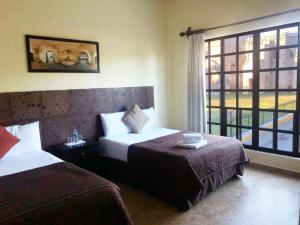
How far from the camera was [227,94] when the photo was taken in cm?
411

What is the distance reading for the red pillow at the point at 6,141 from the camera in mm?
2623

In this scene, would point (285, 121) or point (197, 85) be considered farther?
point (197, 85)

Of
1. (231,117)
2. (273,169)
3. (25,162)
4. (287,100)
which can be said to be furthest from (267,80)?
(25,162)

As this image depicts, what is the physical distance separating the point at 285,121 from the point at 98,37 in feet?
10.2

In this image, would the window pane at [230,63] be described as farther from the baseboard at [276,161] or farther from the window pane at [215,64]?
the baseboard at [276,161]

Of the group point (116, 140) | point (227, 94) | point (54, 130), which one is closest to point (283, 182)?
point (227, 94)

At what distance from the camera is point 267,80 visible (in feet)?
11.9

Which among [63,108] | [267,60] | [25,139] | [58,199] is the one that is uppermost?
[267,60]

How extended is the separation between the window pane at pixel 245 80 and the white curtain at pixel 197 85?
0.61 metres

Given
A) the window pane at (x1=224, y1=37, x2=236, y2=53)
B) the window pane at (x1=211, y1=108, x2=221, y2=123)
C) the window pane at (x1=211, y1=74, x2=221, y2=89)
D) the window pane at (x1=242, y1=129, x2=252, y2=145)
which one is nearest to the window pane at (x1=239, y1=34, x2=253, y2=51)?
the window pane at (x1=224, y1=37, x2=236, y2=53)

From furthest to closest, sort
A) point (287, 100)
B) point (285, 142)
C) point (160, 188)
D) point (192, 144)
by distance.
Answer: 1. point (285, 142)
2. point (287, 100)
3. point (192, 144)
4. point (160, 188)

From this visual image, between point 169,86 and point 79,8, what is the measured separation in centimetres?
224

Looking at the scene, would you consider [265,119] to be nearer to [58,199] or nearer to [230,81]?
[230,81]

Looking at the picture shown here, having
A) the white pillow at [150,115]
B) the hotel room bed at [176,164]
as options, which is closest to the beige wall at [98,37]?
the white pillow at [150,115]
